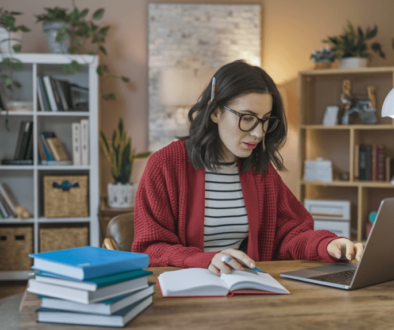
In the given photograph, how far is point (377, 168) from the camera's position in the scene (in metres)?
3.56

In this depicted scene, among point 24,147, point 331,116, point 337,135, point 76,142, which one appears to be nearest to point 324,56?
point 331,116

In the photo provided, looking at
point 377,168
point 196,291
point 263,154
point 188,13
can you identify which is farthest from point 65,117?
point 196,291

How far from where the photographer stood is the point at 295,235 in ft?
5.29

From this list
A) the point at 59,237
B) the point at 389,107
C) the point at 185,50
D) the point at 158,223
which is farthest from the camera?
the point at 185,50

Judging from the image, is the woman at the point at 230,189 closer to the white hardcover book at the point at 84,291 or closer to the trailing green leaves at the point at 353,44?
the white hardcover book at the point at 84,291

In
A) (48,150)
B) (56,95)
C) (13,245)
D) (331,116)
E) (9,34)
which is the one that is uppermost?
(9,34)

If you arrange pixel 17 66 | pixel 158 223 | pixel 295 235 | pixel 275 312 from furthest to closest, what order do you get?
pixel 17 66, pixel 295 235, pixel 158 223, pixel 275 312

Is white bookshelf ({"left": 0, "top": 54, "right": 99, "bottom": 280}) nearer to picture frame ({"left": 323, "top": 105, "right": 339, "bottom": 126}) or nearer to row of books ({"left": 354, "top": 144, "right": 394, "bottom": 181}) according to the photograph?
→ picture frame ({"left": 323, "top": 105, "right": 339, "bottom": 126})

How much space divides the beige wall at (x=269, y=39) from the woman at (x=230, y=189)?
222cm

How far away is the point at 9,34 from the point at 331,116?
2704 millimetres

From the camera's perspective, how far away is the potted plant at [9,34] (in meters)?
3.20

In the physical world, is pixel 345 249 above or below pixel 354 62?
below

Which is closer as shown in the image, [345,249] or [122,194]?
[345,249]

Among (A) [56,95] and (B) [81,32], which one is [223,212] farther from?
(B) [81,32]
